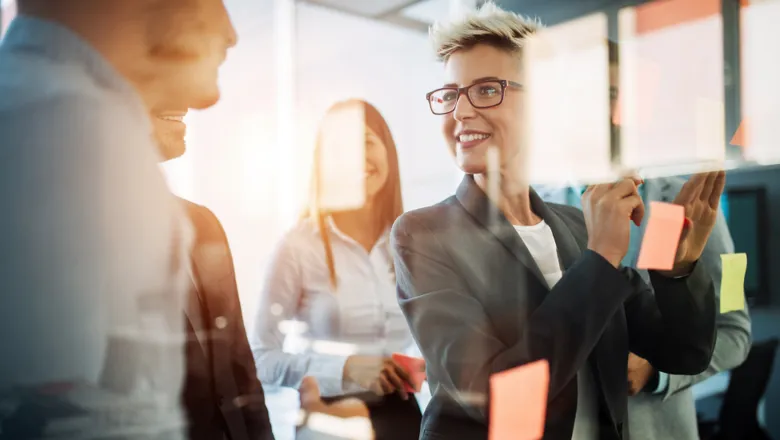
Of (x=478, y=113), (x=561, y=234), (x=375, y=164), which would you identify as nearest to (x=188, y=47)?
(x=375, y=164)

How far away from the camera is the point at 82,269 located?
75 centimetres

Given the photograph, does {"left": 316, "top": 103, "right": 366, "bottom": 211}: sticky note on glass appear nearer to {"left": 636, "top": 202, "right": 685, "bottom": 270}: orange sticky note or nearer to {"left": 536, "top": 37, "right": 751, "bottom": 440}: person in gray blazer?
{"left": 536, "top": 37, "right": 751, "bottom": 440}: person in gray blazer

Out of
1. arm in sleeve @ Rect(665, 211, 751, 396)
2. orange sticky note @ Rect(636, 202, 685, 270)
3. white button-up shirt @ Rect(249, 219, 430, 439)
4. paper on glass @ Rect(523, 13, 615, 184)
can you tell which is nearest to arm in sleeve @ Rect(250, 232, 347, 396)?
white button-up shirt @ Rect(249, 219, 430, 439)

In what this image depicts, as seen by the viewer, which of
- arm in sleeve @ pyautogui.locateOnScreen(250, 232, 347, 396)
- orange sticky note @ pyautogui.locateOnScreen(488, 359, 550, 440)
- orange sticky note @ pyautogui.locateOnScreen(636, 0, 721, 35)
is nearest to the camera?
arm in sleeve @ pyautogui.locateOnScreen(250, 232, 347, 396)

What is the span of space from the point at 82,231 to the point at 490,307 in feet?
2.11

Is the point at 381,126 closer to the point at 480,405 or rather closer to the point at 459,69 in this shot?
the point at 459,69

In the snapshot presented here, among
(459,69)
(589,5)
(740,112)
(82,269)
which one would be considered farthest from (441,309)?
(740,112)

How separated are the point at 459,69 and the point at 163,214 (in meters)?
0.56

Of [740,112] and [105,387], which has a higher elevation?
[740,112]

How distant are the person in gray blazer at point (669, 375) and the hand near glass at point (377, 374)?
17.2 inches

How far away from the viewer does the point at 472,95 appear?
108 cm

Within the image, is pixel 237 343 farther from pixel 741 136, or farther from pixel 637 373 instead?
pixel 741 136

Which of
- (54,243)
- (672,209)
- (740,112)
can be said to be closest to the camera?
(54,243)

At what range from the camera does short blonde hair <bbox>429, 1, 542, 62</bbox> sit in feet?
3.55
